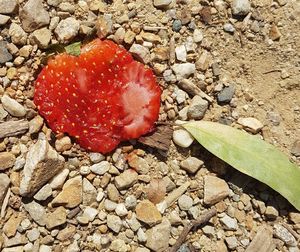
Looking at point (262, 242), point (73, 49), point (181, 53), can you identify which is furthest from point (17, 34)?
point (262, 242)

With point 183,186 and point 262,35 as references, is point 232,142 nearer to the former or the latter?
point 183,186

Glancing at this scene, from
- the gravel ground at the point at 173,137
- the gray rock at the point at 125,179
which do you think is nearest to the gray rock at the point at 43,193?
the gravel ground at the point at 173,137

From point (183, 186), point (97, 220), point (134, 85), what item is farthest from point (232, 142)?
point (97, 220)

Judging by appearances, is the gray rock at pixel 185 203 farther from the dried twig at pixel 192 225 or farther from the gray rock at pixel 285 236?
the gray rock at pixel 285 236

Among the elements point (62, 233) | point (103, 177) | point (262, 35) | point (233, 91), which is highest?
point (262, 35)

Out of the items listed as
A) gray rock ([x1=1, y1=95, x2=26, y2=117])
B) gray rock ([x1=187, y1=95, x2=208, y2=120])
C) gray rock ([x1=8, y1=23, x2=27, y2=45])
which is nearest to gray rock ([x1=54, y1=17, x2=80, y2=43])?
gray rock ([x1=8, y1=23, x2=27, y2=45])

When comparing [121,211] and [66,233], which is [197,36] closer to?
[121,211]
